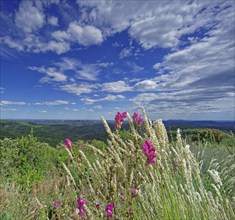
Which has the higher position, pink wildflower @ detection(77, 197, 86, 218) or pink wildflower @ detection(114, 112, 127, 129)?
pink wildflower @ detection(114, 112, 127, 129)

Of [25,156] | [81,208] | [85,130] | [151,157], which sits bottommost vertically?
[25,156]

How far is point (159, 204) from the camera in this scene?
6.51 ft

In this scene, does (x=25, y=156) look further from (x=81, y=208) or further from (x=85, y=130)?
(x=81, y=208)

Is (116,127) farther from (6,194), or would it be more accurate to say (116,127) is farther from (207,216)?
(6,194)

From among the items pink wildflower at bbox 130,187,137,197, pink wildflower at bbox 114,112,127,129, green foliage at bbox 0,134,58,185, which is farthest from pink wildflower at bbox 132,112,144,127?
green foliage at bbox 0,134,58,185

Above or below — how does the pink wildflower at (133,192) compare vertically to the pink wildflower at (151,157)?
below

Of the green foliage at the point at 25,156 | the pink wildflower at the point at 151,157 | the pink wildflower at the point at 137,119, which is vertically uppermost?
the pink wildflower at the point at 137,119

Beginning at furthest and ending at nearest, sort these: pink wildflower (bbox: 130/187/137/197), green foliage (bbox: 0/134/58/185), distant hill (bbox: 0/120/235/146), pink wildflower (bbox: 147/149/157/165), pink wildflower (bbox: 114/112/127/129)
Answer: green foliage (bbox: 0/134/58/185) → distant hill (bbox: 0/120/235/146) → pink wildflower (bbox: 114/112/127/129) → pink wildflower (bbox: 130/187/137/197) → pink wildflower (bbox: 147/149/157/165)

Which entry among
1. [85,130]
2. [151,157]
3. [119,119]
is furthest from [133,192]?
[85,130]

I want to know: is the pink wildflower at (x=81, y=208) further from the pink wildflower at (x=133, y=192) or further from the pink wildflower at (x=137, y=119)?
the pink wildflower at (x=137, y=119)

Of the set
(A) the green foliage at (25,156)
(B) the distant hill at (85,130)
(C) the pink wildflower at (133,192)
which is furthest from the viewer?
(A) the green foliage at (25,156)

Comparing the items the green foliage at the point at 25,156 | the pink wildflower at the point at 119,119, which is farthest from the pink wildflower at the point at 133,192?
the green foliage at the point at 25,156

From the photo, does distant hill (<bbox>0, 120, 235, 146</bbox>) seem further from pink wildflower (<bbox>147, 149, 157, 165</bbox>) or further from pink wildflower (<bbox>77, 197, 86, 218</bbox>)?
pink wildflower (<bbox>77, 197, 86, 218</bbox>)

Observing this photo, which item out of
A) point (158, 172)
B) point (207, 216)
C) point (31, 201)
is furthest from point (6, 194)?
point (207, 216)
